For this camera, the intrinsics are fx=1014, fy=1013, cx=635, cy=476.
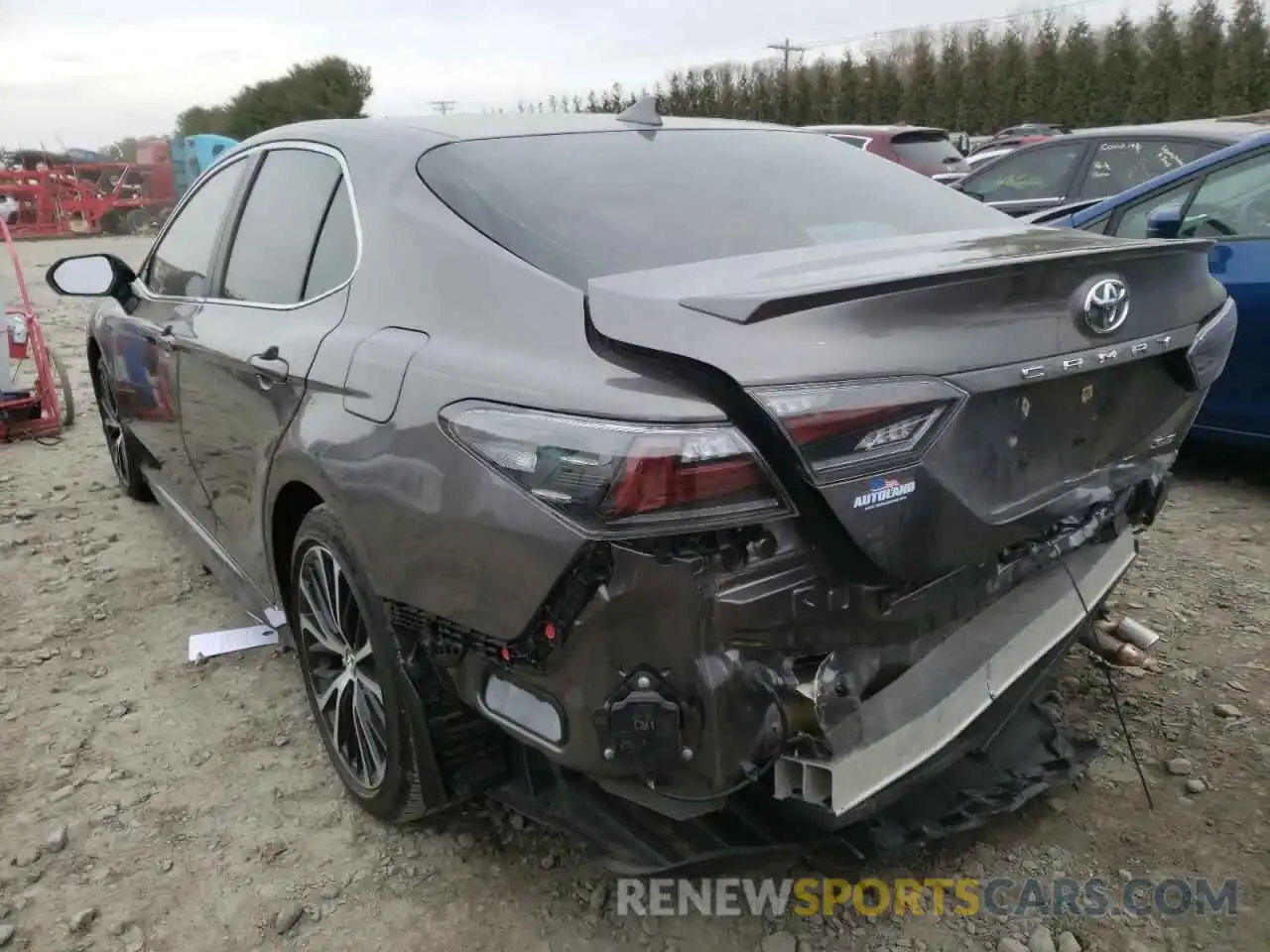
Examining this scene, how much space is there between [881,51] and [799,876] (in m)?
37.9

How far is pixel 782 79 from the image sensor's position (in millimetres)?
34719

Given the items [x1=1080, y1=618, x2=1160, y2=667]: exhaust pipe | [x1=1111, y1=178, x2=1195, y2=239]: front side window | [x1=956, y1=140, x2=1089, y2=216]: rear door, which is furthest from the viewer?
[x1=956, y1=140, x2=1089, y2=216]: rear door

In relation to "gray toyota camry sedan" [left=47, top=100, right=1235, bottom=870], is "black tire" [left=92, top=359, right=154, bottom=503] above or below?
below

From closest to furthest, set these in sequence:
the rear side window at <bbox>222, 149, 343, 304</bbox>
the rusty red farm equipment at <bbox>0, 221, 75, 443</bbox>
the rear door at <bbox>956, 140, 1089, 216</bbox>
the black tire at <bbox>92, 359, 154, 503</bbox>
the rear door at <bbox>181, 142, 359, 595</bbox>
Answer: the rear door at <bbox>181, 142, 359, 595</bbox>, the rear side window at <bbox>222, 149, 343, 304</bbox>, the black tire at <bbox>92, 359, 154, 503</bbox>, the rusty red farm equipment at <bbox>0, 221, 75, 443</bbox>, the rear door at <bbox>956, 140, 1089, 216</bbox>

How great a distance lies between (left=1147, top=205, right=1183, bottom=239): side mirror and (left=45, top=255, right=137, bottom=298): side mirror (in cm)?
421

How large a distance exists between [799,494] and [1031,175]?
7257 mm

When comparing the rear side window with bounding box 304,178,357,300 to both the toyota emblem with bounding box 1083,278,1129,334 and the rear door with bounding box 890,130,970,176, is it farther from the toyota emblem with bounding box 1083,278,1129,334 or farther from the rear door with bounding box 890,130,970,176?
the rear door with bounding box 890,130,970,176

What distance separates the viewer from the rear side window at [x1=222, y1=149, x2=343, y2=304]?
2668mm

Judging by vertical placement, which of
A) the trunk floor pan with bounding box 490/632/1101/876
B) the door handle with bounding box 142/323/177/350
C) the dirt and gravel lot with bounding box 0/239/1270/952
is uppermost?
the door handle with bounding box 142/323/177/350

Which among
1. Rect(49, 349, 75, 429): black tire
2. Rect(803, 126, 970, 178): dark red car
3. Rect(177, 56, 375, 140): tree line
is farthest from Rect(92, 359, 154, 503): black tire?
Rect(177, 56, 375, 140): tree line

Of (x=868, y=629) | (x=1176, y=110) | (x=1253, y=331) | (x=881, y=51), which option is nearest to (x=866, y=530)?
(x=868, y=629)

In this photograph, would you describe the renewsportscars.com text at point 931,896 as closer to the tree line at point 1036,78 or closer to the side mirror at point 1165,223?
the side mirror at point 1165,223

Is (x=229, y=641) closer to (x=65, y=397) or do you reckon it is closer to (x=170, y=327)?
(x=170, y=327)

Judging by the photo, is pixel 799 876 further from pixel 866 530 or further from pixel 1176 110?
pixel 1176 110
